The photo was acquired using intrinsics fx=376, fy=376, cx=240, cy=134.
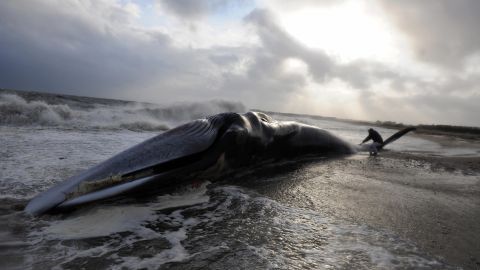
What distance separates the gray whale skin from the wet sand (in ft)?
1.21

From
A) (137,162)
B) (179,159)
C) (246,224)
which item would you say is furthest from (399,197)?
(137,162)

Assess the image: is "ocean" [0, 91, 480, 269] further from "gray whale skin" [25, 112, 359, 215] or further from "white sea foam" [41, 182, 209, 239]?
"gray whale skin" [25, 112, 359, 215]

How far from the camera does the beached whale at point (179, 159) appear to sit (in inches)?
118

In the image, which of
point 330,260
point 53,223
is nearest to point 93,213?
point 53,223

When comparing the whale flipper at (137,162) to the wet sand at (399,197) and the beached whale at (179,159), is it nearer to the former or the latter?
the beached whale at (179,159)

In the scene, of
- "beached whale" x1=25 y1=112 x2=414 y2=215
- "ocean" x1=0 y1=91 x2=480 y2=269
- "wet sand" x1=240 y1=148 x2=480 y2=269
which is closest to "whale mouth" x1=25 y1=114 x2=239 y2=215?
"beached whale" x1=25 y1=112 x2=414 y2=215

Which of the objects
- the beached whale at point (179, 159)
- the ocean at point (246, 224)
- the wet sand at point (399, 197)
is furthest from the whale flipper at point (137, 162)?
the wet sand at point (399, 197)

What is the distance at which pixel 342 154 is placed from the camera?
6.91 m

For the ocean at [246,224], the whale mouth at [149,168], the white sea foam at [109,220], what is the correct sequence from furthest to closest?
the whale mouth at [149,168], the white sea foam at [109,220], the ocean at [246,224]

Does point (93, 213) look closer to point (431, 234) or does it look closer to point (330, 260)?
point (330, 260)

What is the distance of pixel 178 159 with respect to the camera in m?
3.38

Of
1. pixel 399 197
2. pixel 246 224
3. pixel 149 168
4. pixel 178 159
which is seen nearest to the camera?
pixel 246 224

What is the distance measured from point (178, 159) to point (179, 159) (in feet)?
0.04

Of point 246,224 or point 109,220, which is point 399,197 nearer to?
Result: point 246,224
